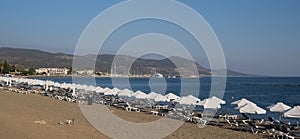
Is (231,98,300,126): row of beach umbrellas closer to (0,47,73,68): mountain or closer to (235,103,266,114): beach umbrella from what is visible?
(235,103,266,114): beach umbrella

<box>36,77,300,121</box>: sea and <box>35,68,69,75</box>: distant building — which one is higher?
<box>35,68,69,75</box>: distant building

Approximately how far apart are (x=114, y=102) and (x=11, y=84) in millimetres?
24805

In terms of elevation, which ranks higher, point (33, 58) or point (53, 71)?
point (33, 58)

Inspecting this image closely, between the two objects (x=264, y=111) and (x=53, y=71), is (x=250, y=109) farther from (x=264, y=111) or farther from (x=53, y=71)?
(x=53, y=71)

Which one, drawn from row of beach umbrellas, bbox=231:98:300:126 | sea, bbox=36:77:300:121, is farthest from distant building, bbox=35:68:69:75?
row of beach umbrellas, bbox=231:98:300:126

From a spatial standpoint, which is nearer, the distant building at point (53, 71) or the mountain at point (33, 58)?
the mountain at point (33, 58)

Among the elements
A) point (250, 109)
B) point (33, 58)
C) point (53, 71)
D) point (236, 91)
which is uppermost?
point (33, 58)

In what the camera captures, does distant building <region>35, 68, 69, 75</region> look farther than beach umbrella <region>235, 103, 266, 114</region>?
Yes

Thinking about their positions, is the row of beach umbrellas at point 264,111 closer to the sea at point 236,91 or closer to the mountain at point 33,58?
the sea at point 236,91

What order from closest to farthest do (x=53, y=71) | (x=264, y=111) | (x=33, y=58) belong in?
1. (x=264, y=111)
2. (x=33, y=58)
3. (x=53, y=71)

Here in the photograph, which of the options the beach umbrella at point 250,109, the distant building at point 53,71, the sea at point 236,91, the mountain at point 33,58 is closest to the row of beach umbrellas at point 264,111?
the beach umbrella at point 250,109

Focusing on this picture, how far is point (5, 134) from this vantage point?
10.5 metres

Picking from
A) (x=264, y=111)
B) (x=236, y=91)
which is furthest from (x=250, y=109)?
(x=236, y=91)

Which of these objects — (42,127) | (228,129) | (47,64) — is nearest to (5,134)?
(42,127)
